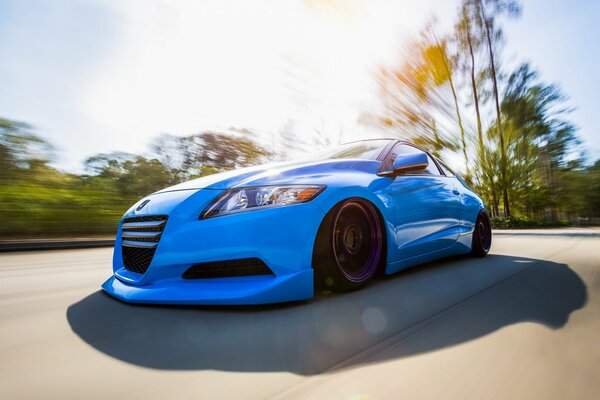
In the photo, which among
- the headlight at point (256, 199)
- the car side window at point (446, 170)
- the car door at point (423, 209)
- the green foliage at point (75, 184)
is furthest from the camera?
the green foliage at point (75, 184)

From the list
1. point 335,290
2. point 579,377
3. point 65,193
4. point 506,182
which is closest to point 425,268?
point 335,290

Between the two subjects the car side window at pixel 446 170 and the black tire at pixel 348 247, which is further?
the car side window at pixel 446 170

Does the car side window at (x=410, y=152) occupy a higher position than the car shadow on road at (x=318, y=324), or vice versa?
the car side window at (x=410, y=152)

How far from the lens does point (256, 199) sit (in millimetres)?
1955

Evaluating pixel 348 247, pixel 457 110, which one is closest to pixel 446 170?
pixel 348 247

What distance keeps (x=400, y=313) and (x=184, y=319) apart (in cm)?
105

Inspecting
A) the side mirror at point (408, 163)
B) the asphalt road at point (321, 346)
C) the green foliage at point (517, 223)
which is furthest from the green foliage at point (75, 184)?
the green foliage at point (517, 223)

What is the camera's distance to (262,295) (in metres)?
1.78

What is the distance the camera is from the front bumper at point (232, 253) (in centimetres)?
181

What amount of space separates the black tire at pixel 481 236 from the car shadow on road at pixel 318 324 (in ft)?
4.79

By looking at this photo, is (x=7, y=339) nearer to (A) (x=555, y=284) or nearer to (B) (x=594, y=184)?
(A) (x=555, y=284)

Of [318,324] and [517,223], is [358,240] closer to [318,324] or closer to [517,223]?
[318,324]

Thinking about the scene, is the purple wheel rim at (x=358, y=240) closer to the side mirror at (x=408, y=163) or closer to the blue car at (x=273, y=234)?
the blue car at (x=273, y=234)

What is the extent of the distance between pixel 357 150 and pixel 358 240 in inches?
37.9
